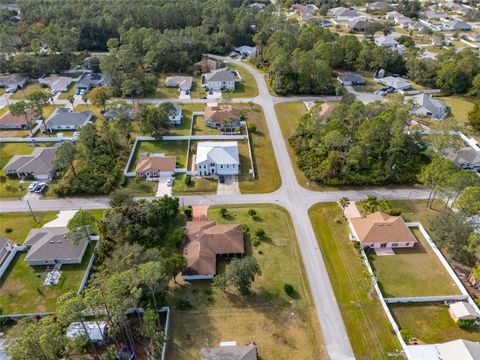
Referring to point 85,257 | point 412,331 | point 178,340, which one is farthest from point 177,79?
point 412,331

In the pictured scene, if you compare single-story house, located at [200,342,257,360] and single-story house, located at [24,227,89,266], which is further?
single-story house, located at [24,227,89,266]

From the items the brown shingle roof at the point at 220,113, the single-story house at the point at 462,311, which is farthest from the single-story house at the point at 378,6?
the single-story house at the point at 462,311

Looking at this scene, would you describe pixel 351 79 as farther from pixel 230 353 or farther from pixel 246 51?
pixel 230 353

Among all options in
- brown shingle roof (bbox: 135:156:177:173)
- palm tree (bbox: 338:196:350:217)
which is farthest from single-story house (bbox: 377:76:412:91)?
brown shingle roof (bbox: 135:156:177:173)

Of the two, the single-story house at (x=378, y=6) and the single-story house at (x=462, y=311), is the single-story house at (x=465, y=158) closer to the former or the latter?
the single-story house at (x=462, y=311)

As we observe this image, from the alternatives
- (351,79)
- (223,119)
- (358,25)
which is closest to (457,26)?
(358,25)

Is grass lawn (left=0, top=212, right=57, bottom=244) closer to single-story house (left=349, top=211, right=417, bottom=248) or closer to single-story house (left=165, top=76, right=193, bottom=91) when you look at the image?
single-story house (left=349, top=211, right=417, bottom=248)
